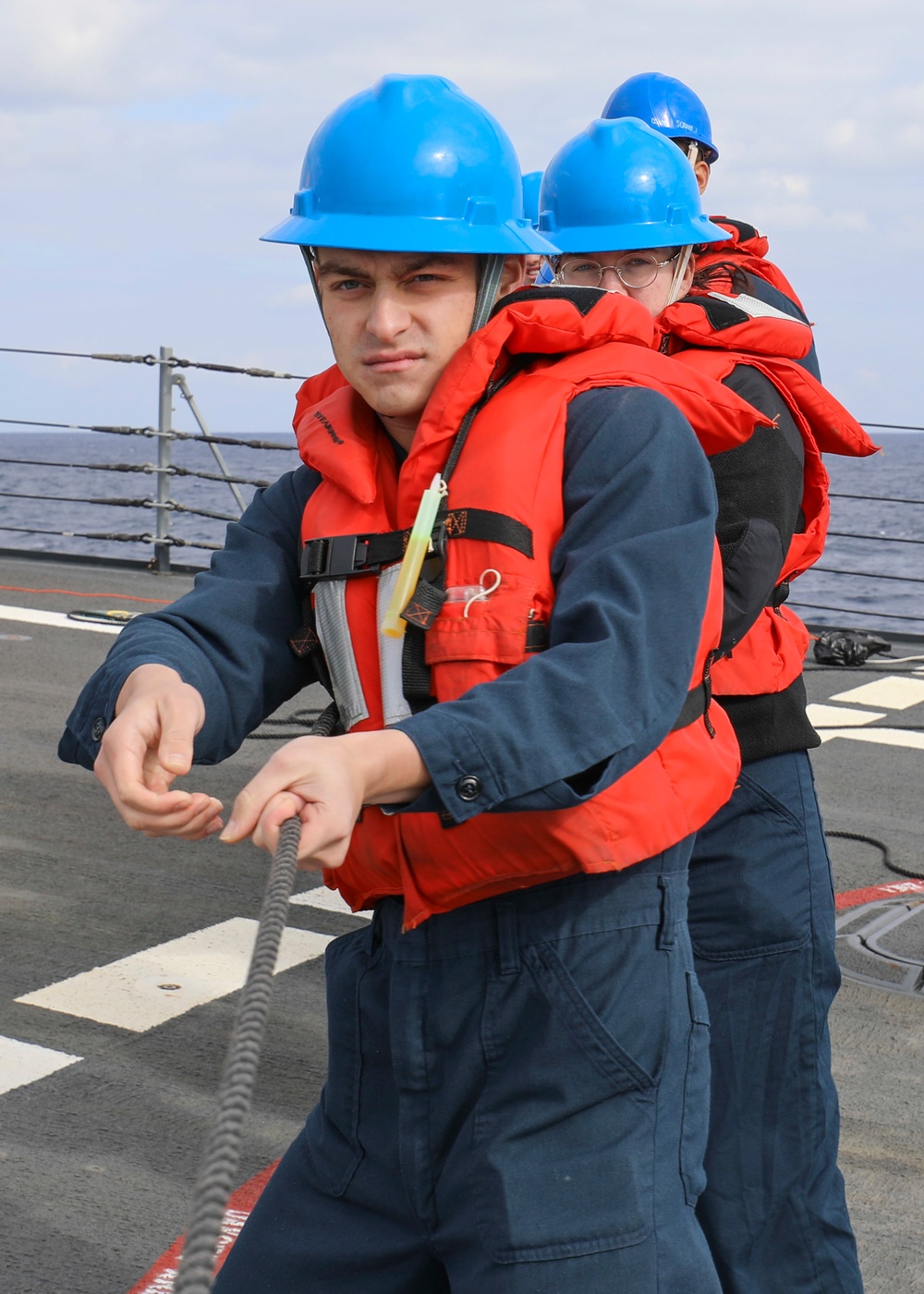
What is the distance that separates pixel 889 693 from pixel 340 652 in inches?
311

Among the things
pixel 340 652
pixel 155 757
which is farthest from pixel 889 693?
pixel 155 757

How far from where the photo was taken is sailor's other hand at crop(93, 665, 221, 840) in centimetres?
171

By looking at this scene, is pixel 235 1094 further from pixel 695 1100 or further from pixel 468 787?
pixel 695 1100

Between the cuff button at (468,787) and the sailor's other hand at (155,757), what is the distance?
0.85 ft

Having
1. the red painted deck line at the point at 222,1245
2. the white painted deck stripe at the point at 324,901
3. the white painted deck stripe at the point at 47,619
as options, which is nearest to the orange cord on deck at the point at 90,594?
the white painted deck stripe at the point at 47,619

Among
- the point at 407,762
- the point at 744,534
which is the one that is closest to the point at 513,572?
the point at 407,762

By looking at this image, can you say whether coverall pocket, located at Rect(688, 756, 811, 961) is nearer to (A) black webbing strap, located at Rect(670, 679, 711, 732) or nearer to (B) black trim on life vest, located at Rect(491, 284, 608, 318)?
(A) black webbing strap, located at Rect(670, 679, 711, 732)

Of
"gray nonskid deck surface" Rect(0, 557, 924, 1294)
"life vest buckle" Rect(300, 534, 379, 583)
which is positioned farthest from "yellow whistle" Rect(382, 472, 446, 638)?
"gray nonskid deck surface" Rect(0, 557, 924, 1294)

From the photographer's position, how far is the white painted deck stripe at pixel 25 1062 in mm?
3934

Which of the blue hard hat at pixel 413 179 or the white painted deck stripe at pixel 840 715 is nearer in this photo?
the blue hard hat at pixel 413 179

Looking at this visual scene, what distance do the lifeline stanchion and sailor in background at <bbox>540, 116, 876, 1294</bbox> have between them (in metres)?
1.48

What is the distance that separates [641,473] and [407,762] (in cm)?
47

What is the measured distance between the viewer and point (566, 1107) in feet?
6.11

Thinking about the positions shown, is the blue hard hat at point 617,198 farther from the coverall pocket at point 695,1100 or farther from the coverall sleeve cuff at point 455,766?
the coverall sleeve cuff at point 455,766
